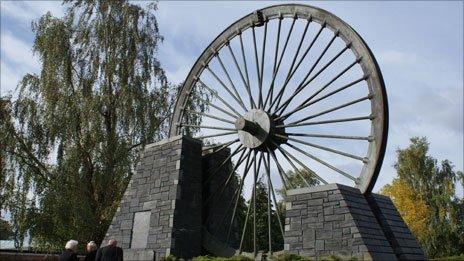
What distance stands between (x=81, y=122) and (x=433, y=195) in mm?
19321

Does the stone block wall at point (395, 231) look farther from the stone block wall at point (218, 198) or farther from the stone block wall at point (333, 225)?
the stone block wall at point (218, 198)

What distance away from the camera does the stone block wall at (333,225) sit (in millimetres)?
7278

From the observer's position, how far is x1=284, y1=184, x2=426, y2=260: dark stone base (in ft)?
24.0

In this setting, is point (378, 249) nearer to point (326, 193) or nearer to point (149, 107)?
point (326, 193)

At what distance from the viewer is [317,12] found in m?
9.74

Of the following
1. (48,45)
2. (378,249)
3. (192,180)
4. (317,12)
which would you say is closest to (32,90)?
(48,45)

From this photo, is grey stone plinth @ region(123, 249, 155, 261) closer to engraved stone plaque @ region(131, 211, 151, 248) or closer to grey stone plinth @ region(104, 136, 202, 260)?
grey stone plinth @ region(104, 136, 202, 260)

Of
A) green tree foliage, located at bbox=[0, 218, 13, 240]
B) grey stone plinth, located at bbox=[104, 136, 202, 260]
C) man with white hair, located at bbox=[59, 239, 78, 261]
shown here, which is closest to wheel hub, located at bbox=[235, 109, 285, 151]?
grey stone plinth, located at bbox=[104, 136, 202, 260]

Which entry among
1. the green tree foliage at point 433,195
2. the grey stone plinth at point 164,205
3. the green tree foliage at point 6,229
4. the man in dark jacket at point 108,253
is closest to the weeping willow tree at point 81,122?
the green tree foliage at point 6,229

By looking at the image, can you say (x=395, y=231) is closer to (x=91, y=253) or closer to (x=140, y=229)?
(x=140, y=229)

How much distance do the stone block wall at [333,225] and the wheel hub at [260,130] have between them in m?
1.68

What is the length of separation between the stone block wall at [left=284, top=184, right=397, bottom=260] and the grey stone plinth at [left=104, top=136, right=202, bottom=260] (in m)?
2.25

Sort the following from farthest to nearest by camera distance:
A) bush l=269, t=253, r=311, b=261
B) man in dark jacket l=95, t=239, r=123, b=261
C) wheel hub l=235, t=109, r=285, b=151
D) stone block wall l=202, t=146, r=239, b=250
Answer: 1. stone block wall l=202, t=146, r=239, b=250
2. wheel hub l=235, t=109, r=285, b=151
3. bush l=269, t=253, r=311, b=261
4. man in dark jacket l=95, t=239, r=123, b=261

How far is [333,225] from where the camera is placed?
7586 mm
